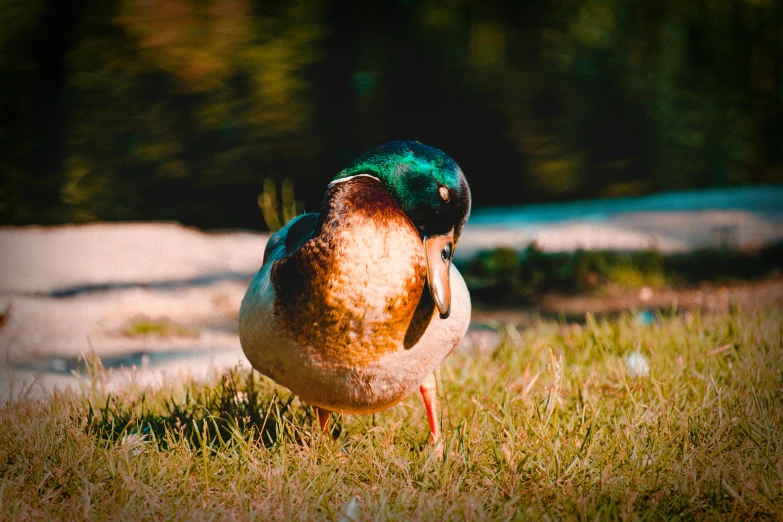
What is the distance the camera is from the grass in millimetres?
1966

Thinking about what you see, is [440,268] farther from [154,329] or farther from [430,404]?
[154,329]

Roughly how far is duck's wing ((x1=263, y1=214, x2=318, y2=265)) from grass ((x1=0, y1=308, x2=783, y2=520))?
478mm

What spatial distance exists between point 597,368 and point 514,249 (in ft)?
6.46

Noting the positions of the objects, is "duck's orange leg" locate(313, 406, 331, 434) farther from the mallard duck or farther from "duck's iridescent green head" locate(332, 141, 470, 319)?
"duck's iridescent green head" locate(332, 141, 470, 319)

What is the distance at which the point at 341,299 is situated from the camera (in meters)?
1.99

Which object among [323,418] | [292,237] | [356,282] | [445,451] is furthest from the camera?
[323,418]

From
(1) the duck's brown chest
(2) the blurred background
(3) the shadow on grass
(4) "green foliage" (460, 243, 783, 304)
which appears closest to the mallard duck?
(1) the duck's brown chest

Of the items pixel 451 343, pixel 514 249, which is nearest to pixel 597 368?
pixel 451 343

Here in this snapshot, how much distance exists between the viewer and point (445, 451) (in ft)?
7.15

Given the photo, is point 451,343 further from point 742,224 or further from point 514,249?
point 742,224

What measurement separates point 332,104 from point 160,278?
18.4 feet

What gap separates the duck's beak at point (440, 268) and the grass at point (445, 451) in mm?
446

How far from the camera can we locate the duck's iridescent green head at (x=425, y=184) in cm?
204

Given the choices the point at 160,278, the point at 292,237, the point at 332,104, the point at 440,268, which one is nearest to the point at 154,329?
the point at 160,278
